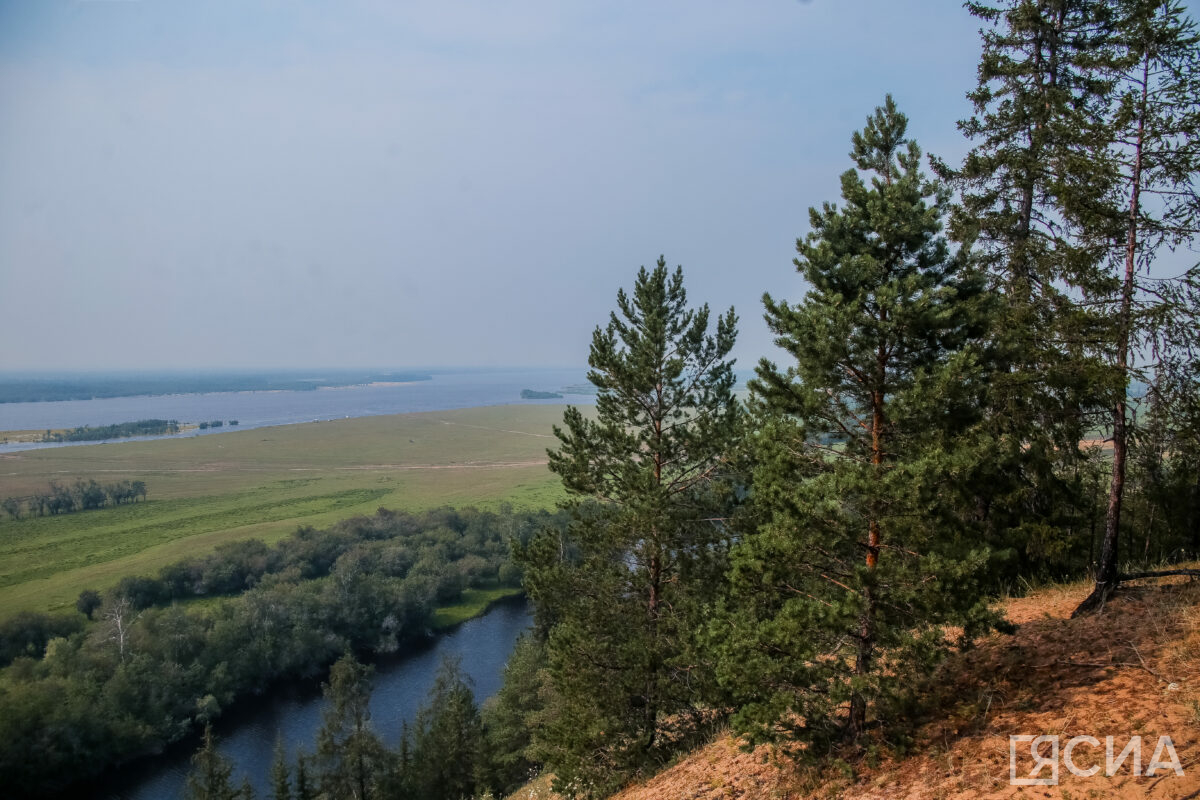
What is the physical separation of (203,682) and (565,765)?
125 feet

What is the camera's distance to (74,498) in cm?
7919

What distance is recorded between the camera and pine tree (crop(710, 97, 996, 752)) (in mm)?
6590

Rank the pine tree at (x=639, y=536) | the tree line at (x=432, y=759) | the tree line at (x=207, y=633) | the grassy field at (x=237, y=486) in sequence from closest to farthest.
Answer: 1. the pine tree at (x=639, y=536)
2. the tree line at (x=432, y=759)
3. the tree line at (x=207, y=633)
4. the grassy field at (x=237, y=486)

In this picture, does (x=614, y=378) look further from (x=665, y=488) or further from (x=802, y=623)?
(x=802, y=623)

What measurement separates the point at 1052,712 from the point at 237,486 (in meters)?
107

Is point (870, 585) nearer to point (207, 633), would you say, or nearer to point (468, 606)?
point (207, 633)

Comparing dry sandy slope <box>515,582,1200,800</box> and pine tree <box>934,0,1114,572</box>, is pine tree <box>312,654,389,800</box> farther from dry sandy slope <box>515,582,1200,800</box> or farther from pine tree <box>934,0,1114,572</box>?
pine tree <box>934,0,1114,572</box>

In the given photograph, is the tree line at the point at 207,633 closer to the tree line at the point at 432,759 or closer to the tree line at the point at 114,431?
the tree line at the point at 432,759

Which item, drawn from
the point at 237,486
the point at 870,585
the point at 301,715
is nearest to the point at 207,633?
the point at 301,715

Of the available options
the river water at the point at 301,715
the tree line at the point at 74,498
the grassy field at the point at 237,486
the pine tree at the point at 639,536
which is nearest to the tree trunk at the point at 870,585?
the pine tree at the point at 639,536

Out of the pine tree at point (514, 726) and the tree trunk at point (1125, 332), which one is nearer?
the tree trunk at point (1125, 332)

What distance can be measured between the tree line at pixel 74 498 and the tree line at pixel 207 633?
35989mm

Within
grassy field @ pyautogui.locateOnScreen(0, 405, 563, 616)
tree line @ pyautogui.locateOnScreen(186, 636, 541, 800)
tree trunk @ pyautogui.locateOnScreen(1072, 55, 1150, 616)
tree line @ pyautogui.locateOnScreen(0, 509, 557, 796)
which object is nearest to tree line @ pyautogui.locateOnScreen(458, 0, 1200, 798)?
tree trunk @ pyautogui.locateOnScreen(1072, 55, 1150, 616)

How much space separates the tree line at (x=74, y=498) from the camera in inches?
2975
